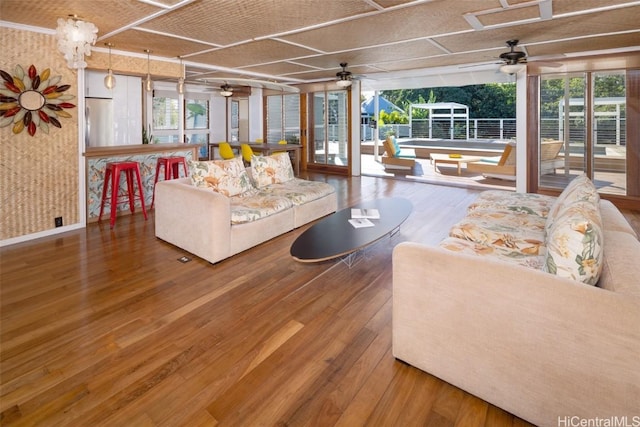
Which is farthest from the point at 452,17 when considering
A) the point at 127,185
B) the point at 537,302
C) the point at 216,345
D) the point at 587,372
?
the point at 127,185

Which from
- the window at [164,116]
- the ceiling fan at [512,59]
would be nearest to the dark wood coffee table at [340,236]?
the ceiling fan at [512,59]

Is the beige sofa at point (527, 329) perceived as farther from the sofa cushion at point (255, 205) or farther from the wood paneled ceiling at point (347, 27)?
the wood paneled ceiling at point (347, 27)

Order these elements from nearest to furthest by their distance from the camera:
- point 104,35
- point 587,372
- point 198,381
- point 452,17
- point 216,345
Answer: point 587,372 < point 198,381 < point 216,345 < point 452,17 < point 104,35

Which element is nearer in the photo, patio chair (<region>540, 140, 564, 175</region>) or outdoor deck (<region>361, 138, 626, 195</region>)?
outdoor deck (<region>361, 138, 626, 195</region>)

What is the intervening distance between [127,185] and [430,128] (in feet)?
44.9

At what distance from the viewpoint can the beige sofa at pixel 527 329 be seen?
1323 millimetres

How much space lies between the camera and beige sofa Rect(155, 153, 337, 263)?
3305mm

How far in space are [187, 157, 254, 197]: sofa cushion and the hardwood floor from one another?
87 cm

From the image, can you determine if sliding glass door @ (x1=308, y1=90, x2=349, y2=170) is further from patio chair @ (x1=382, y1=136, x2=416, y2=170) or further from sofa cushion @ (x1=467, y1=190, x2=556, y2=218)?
sofa cushion @ (x1=467, y1=190, x2=556, y2=218)

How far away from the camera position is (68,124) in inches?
168

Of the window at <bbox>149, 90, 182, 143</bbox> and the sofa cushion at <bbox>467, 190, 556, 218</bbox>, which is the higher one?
the window at <bbox>149, 90, 182, 143</bbox>

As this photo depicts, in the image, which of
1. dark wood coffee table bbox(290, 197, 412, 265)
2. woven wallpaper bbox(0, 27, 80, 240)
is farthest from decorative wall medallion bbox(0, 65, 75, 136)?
dark wood coffee table bbox(290, 197, 412, 265)

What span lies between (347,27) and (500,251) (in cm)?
288

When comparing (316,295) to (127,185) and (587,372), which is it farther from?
(127,185)
